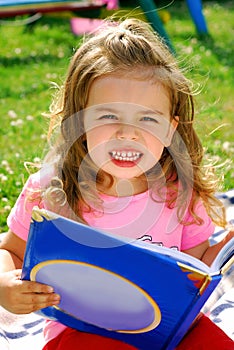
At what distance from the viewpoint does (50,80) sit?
530 centimetres

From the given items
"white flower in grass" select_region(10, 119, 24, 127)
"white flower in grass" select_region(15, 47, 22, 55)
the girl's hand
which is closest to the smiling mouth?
the girl's hand

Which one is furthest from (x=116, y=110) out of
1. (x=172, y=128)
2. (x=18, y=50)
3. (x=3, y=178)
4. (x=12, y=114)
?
(x=18, y=50)

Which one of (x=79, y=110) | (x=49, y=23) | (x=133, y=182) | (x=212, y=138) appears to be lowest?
(x=49, y=23)

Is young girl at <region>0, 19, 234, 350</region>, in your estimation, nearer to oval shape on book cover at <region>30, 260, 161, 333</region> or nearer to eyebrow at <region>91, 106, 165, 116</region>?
eyebrow at <region>91, 106, 165, 116</region>

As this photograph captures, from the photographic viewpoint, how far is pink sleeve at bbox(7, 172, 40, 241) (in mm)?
2020

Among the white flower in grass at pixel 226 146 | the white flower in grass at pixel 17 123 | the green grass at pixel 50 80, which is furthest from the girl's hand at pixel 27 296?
the white flower in grass at pixel 17 123

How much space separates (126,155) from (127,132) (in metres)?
0.06

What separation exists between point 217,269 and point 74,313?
0.39 metres

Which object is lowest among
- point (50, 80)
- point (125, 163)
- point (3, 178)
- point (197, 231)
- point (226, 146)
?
point (50, 80)

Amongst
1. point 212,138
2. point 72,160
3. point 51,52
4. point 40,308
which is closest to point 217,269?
point 40,308

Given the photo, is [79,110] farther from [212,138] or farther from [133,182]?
[212,138]

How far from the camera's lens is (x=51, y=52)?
6332 millimetres

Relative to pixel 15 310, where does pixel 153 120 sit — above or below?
above

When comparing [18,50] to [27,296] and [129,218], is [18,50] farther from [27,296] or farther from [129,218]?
[27,296]
